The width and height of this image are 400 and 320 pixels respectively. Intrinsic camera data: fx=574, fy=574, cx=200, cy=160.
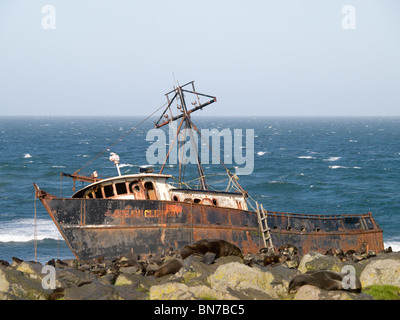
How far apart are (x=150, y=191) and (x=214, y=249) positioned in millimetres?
6419

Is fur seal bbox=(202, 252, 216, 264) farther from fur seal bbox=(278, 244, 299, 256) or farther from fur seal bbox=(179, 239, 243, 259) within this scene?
fur seal bbox=(278, 244, 299, 256)

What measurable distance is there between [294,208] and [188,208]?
85.6 feet

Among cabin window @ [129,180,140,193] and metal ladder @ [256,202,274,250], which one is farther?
metal ladder @ [256,202,274,250]

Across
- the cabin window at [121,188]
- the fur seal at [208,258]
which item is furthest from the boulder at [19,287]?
the cabin window at [121,188]

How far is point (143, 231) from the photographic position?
25.5 m

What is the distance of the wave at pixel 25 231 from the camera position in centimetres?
3962

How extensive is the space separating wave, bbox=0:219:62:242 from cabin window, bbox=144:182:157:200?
1534 centimetres

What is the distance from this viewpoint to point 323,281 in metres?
15.5

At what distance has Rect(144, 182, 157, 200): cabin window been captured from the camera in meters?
26.7

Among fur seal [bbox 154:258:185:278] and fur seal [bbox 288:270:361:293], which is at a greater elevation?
fur seal [bbox 288:270:361:293]

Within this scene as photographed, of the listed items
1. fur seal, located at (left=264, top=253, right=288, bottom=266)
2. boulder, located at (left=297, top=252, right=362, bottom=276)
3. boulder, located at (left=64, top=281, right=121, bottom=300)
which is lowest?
fur seal, located at (left=264, top=253, right=288, bottom=266)

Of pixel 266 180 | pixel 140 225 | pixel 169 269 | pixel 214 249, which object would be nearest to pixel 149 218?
pixel 140 225

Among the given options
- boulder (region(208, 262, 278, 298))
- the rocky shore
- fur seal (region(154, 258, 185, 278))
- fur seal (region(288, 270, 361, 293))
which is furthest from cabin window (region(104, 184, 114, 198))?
fur seal (region(288, 270, 361, 293))
